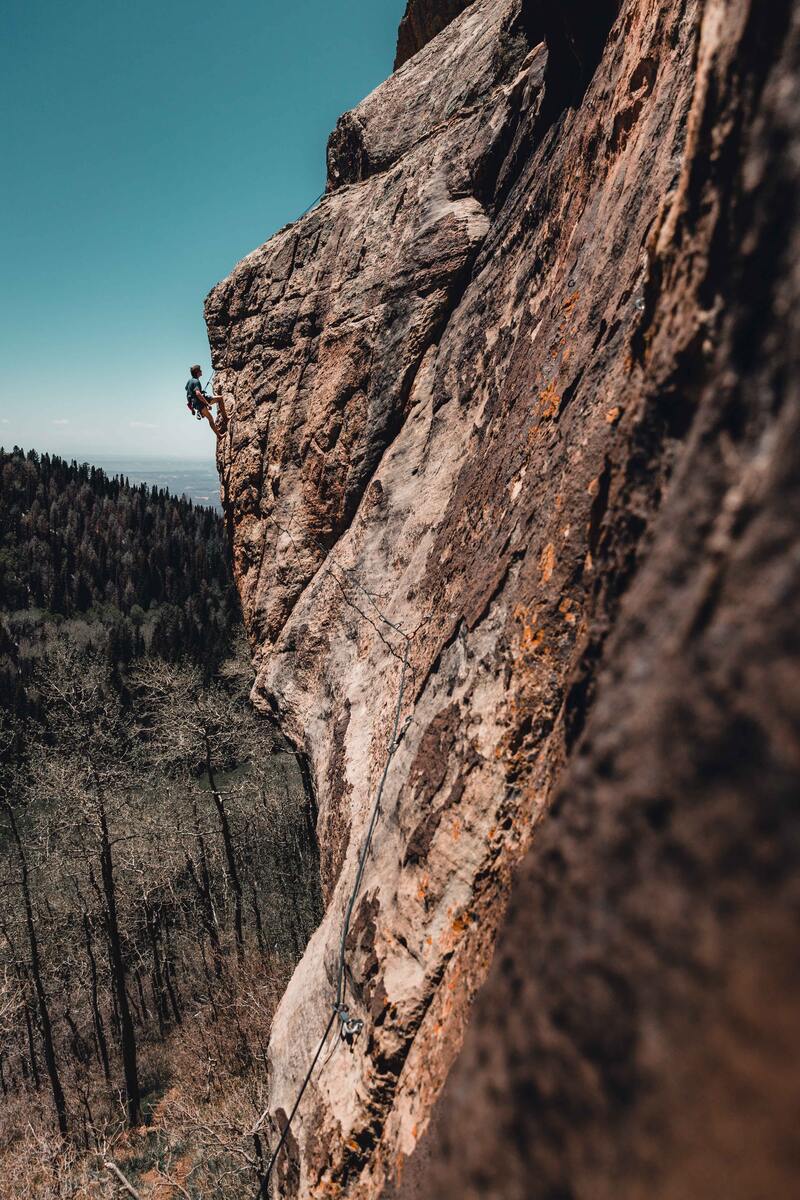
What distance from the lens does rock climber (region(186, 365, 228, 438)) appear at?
1074 centimetres

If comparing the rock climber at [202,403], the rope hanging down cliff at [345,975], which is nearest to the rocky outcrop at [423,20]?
the rock climber at [202,403]

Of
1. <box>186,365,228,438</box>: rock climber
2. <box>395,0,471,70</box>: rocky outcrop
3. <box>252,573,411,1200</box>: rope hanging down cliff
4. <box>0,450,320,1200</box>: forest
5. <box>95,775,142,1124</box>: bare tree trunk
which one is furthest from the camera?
<box>0,450,320,1200</box>: forest

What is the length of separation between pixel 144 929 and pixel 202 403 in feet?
112

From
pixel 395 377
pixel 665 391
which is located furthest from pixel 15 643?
pixel 665 391

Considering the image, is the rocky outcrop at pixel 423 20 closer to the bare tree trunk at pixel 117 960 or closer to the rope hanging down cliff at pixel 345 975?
the rope hanging down cliff at pixel 345 975

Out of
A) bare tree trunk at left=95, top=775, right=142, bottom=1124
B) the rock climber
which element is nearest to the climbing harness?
the rock climber

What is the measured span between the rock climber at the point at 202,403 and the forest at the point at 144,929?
10224 millimetres

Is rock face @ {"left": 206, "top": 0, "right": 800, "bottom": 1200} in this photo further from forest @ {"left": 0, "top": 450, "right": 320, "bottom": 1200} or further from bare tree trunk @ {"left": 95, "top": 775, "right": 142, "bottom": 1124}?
bare tree trunk @ {"left": 95, "top": 775, "right": 142, "bottom": 1124}

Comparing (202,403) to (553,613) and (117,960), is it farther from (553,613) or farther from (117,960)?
(117,960)

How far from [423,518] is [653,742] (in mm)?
5631

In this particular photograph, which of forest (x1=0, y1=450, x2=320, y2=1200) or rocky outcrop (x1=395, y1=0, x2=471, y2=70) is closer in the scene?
rocky outcrop (x1=395, y1=0, x2=471, y2=70)

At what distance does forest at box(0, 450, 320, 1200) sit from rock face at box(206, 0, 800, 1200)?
5749mm

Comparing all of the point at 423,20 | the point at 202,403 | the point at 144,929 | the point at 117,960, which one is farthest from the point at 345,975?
the point at 144,929

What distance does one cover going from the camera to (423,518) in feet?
21.9
